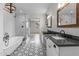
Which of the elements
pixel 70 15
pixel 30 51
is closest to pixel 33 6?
pixel 30 51

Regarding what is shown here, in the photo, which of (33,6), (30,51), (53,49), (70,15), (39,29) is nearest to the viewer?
(53,49)

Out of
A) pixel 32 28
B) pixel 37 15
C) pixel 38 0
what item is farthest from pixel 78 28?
pixel 32 28

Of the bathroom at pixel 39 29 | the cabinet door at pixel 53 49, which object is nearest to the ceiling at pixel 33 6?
the bathroom at pixel 39 29

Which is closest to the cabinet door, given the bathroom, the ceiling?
the bathroom

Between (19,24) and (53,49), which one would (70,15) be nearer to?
(53,49)

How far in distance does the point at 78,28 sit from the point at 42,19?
258 inches

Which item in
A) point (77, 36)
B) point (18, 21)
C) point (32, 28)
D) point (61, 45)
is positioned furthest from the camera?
point (32, 28)

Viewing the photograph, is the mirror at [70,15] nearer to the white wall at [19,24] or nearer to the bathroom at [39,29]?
the bathroom at [39,29]

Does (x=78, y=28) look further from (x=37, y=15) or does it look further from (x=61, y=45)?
(x=37, y=15)

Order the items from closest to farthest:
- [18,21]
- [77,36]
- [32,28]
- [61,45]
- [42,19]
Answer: [61,45] < [77,36] < [18,21] < [42,19] < [32,28]

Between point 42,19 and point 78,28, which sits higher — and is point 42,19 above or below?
above

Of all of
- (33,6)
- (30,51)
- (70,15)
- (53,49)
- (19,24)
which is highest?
(33,6)

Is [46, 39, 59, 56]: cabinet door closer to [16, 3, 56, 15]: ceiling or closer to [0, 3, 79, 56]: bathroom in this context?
[0, 3, 79, 56]: bathroom

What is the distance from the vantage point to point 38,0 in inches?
38.9
